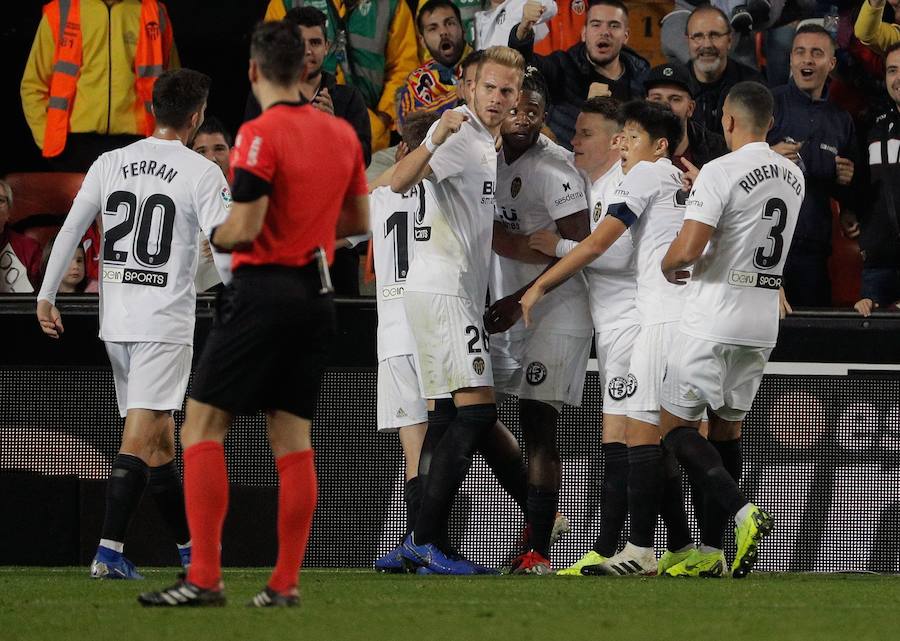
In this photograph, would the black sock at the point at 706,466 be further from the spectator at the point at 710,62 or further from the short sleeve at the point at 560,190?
the spectator at the point at 710,62

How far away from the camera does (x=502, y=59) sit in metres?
6.64

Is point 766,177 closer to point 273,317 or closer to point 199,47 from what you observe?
point 273,317

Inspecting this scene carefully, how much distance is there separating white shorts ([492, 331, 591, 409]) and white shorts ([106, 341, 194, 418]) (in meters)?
1.63

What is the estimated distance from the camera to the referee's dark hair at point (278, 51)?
4.65 meters

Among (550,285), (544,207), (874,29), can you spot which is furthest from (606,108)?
(874,29)

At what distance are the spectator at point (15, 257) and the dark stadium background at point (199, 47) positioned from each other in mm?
2227

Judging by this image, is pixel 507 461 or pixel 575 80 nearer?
pixel 507 461

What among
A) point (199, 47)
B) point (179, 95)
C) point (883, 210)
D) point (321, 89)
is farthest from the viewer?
point (199, 47)

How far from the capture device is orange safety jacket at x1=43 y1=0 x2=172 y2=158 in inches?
385

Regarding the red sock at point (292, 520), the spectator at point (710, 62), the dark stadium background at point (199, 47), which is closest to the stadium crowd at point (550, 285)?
the spectator at point (710, 62)

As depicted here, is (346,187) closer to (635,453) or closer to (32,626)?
(32,626)

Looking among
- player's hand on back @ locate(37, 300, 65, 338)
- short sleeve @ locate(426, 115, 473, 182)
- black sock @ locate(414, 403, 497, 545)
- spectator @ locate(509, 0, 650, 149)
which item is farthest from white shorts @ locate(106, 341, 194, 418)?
spectator @ locate(509, 0, 650, 149)

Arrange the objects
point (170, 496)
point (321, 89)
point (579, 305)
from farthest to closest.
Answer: point (321, 89)
point (579, 305)
point (170, 496)

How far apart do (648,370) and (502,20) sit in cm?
385
